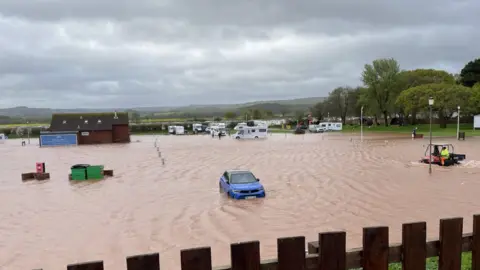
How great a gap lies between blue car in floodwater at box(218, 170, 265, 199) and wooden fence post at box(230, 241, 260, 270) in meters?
15.9

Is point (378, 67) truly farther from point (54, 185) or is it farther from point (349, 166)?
point (54, 185)

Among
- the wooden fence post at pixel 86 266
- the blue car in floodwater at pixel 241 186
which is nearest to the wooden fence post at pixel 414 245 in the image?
the wooden fence post at pixel 86 266

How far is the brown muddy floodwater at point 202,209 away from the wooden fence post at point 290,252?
8073mm

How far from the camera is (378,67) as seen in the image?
88.1 m

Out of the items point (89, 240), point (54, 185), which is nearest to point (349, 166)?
point (54, 185)

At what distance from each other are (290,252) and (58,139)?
75.1 metres

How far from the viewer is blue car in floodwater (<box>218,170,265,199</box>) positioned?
62.9ft

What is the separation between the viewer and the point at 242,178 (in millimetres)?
20531

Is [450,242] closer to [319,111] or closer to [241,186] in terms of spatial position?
[241,186]

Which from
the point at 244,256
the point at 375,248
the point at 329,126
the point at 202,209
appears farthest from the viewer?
the point at 329,126

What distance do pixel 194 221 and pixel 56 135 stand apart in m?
62.9

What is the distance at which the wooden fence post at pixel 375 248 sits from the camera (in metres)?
3.45

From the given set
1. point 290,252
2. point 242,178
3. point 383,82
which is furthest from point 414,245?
point 383,82

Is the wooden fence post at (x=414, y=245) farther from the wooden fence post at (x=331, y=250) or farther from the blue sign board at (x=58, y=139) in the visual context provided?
the blue sign board at (x=58, y=139)
